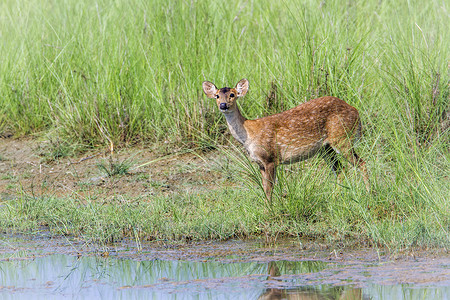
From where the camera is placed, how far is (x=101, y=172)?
957cm

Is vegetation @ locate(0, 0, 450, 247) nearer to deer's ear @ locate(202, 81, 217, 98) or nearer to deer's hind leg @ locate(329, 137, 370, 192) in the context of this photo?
deer's hind leg @ locate(329, 137, 370, 192)

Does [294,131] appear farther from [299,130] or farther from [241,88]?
[241,88]

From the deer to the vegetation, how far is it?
29 centimetres

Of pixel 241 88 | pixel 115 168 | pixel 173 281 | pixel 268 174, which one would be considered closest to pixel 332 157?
pixel 268 174

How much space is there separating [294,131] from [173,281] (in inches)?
127

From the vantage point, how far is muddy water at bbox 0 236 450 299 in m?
5.14

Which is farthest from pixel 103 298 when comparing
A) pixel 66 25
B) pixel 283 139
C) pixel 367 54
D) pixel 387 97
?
pixel 66 25

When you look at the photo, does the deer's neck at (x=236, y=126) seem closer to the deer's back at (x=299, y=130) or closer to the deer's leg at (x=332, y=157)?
the deer's back at (x=299, y=130)

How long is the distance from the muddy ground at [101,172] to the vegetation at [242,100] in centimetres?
30

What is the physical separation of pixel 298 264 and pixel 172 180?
11.8ft

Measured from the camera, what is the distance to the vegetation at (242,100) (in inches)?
275

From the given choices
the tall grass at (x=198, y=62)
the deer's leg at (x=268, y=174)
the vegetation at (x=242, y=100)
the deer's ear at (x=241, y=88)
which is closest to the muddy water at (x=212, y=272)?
the vegetation at (x=242, y=100)

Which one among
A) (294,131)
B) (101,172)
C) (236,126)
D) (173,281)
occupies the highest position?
(236,126)

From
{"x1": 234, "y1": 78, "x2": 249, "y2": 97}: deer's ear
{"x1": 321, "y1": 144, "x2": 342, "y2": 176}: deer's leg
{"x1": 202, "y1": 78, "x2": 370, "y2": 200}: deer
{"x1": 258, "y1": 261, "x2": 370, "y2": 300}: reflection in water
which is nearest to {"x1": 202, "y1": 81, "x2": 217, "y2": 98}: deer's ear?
{"x1": 202, "y1": 78, "x2": 370, "y2": 200}: deer
